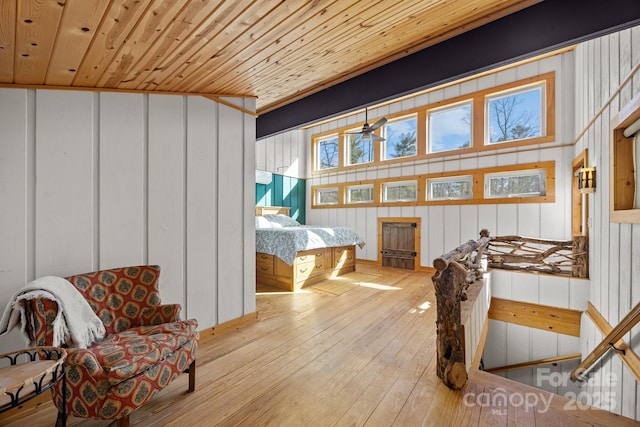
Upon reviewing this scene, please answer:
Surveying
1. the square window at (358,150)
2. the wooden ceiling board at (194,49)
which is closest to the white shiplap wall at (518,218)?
the square window at (358,150)

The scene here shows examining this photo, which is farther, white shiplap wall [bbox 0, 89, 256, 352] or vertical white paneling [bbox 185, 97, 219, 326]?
vertical white paneling [bbox 185, 97, 219, 326]

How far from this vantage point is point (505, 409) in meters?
1.65

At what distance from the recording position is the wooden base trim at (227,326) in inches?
100.0

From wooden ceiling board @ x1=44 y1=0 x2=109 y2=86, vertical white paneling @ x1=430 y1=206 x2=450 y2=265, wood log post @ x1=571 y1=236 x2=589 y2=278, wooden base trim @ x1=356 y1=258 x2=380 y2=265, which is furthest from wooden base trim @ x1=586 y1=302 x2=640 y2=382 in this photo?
wooden ceiling board @ x1=44 y1=0 x2=109 y2=86

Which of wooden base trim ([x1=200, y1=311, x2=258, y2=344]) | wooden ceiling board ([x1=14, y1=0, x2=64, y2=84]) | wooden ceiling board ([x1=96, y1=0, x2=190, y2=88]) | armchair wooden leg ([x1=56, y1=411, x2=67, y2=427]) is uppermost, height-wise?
wooden ceiling board ([x1=96, y1=0, x2=190, y2=88])

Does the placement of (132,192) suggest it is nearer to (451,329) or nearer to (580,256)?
(451,329)

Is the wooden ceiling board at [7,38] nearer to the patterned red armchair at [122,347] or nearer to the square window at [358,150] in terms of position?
the patterned red armchair at [122,347]

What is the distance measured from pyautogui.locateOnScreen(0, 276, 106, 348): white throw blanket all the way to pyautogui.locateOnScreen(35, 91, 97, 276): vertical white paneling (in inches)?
16.8

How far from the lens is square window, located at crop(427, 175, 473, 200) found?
5.13 m

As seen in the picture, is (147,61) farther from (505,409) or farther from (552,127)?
(552,127)

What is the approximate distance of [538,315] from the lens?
156 inches

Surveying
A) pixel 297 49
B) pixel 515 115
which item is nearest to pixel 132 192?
pixel 297 49

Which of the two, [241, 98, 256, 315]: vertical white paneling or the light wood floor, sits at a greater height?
[241, 98, 256, 315]: vertical white paneling

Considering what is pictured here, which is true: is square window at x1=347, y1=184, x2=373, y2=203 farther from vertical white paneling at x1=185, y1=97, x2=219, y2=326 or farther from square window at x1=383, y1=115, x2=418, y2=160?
vertical white paneling at x1=185, y1=97, x2=219, y2=326
